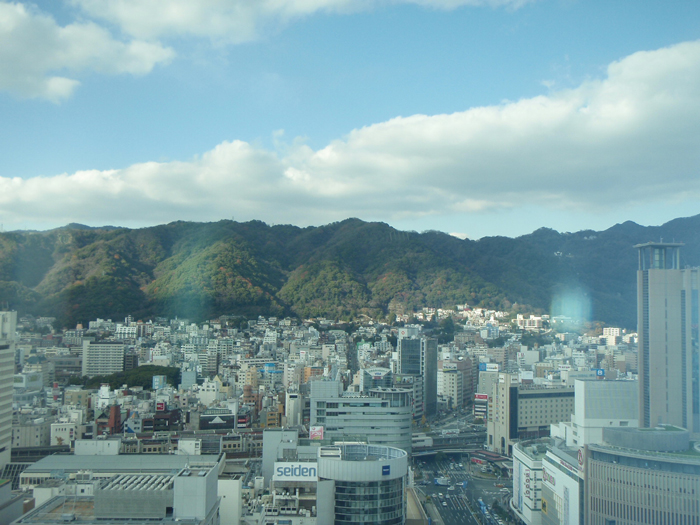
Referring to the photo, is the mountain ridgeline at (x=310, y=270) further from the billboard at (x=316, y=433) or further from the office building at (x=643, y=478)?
the office building at (x=643, y=478)

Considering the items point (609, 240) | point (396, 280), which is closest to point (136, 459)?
point (396, 280)

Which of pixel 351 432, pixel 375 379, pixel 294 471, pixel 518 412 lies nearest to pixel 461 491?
pixel 351 432

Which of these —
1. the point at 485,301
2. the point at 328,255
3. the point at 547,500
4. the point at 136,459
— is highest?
the point at 328,255

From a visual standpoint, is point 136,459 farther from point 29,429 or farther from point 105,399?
point 105,399

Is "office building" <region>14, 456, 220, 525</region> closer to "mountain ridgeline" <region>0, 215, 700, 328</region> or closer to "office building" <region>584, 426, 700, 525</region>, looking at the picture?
"office building" <region>584, 426, 700, 525</region>

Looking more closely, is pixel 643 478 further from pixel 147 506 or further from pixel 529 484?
pixel 147 506

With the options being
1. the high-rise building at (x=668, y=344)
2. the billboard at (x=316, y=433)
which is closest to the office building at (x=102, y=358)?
the billboard at (x=316, y=433)

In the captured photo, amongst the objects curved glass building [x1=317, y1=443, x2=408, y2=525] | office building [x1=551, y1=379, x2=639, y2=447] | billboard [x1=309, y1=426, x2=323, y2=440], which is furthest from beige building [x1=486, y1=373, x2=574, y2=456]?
curved glass building [x1=317, y1=443, x2=408, y2=525]
